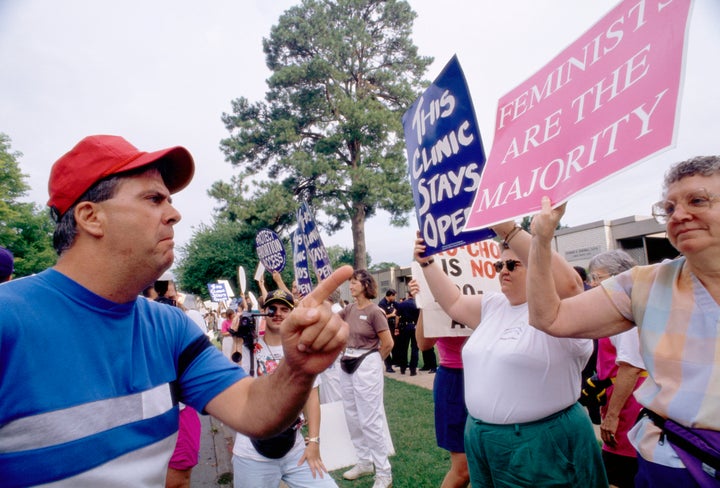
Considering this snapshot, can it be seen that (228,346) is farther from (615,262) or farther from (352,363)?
(615,262)

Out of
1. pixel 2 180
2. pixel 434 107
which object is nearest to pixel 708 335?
pixel 434 107

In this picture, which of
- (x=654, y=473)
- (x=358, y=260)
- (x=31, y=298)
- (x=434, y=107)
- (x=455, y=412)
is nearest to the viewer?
(x=31, y=298)

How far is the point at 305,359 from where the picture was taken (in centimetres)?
133

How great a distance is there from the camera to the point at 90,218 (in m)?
1.52

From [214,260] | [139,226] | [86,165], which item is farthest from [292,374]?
[214,260]

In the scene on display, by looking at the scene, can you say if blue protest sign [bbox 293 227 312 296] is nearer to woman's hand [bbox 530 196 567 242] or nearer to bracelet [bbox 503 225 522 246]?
bracelet [bbox 503 225 522 246]

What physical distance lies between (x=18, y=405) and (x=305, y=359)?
76 cm

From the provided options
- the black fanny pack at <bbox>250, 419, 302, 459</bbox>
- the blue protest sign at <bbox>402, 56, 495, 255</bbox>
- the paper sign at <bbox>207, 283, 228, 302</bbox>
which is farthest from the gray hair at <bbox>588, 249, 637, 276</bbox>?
the paper sign at <bbox>207, 283, 228, 302</bbox>

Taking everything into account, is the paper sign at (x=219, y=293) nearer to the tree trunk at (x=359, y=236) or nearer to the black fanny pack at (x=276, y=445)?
the tree trunk at (x=359, y=236)

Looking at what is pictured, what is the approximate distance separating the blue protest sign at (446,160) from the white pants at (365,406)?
8.60 feet

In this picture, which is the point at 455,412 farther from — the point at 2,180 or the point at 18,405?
the point at 2,180

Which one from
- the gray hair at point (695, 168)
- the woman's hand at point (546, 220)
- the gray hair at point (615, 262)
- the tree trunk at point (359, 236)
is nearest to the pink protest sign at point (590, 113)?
the woman's hand at point (546, 220)

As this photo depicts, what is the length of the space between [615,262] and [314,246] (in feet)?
10.1

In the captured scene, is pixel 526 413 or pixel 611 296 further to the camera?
pixel 526 413
